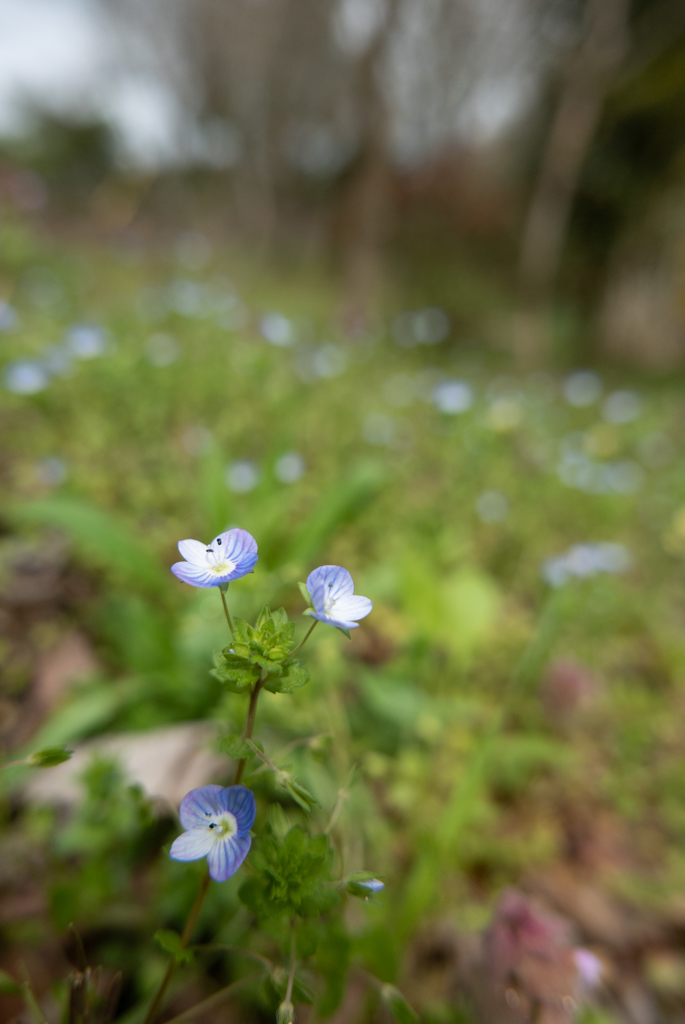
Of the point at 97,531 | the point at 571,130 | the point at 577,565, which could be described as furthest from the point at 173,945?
the point at 571,130

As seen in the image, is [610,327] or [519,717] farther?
[610,327]

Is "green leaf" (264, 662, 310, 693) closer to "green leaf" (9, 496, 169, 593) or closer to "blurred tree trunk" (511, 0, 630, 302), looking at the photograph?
"green leaf" (9, 496, 169, 593)

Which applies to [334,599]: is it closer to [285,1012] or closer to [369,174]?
[285,1012]

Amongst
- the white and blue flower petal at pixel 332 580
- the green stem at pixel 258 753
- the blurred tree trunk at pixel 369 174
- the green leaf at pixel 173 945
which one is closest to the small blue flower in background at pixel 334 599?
the white and blue flower petal at pixel 332 580

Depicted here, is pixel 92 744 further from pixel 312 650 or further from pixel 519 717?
pixel 519 717

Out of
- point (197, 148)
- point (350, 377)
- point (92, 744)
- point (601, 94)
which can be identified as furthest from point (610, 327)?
point (197, 148)

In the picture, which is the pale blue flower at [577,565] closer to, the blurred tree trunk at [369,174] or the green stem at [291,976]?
the green stem at [291,976]
